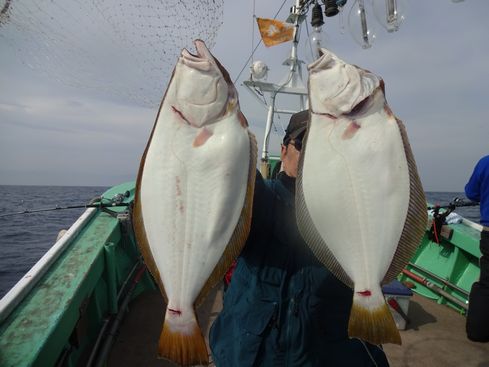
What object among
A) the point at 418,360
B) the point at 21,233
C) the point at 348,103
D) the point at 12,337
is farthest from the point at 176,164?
the point at 21,233

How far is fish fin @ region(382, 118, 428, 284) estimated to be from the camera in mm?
1418

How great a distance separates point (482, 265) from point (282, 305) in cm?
295

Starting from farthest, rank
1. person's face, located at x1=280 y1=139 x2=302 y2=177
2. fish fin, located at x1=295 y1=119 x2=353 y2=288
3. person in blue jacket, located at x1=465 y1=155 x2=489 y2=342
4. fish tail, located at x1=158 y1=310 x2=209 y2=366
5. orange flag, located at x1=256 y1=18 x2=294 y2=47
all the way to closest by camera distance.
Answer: orange flag, located at x1=256 y1=18 x2=294 y2=47 < person in blue jacket, located at x1=465 y1=155 x2=489 y2=342 < person's face, located at x1=280 y1=139 x2=302 y2=177 < fish fin, located at x1=295 y1=119 x2=353 y2=288 < fish tail, located at x1=158 y1=310 x2=209 y2=366

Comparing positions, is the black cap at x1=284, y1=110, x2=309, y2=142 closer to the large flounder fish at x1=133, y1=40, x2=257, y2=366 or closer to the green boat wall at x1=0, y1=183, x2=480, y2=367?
the large flounder fish at x1=133, y1=40, x2=257, y2=366

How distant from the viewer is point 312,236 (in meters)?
1.48

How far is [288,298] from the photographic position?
159 centimetres

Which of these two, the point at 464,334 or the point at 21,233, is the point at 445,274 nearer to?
the point at 464,334

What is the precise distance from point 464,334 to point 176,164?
4095 mm

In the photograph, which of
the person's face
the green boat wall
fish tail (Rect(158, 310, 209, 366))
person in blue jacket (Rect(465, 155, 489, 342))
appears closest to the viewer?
fish tail (Rect(158, 310, 209, 366))

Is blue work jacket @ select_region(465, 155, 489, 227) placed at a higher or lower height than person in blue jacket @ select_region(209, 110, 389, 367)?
higher

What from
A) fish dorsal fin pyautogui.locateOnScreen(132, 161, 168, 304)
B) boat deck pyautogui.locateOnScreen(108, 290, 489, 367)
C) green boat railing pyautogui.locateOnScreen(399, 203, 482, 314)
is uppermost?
fish dorsal fin pyautogui.locateOnScreen(132, 161, 168, 304)

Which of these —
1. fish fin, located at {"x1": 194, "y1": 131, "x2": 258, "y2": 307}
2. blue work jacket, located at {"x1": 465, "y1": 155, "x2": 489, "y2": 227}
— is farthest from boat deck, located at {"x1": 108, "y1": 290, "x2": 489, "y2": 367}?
fish fin, located at {"x1": 194, "y1": 131, "x2": 258, "y2": 307}

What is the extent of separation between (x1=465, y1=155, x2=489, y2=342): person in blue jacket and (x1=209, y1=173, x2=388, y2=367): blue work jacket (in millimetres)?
2455

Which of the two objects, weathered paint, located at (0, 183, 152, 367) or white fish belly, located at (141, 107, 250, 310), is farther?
weathered paint, located at (0, 183, 152, 367)
